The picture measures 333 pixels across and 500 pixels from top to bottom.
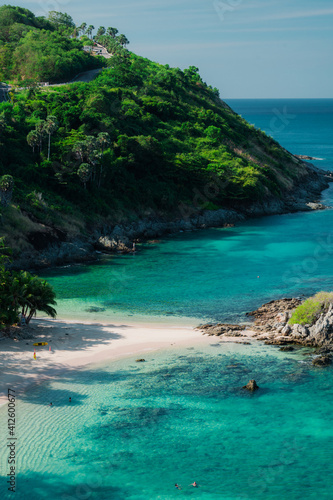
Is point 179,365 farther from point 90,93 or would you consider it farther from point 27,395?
point 90,93

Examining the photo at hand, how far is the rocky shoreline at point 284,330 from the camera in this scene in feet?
163

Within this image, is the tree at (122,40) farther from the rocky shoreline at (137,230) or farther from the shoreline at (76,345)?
the shoreline at (76,345)

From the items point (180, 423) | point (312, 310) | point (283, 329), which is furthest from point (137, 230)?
point (180, 423)

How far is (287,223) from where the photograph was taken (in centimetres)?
10275

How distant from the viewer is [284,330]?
51.7 m

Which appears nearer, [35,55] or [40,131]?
[40,131]

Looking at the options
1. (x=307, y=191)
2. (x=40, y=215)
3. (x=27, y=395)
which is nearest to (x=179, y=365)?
(x=27, y=395)

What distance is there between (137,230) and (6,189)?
908 inches

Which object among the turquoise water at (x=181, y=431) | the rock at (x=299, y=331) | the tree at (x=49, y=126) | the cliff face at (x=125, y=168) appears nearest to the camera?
the turquoise water at (x=181, y=431)

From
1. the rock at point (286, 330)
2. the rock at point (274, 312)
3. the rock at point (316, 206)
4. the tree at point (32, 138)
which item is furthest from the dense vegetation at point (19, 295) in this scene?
the rock at point (316, 206)

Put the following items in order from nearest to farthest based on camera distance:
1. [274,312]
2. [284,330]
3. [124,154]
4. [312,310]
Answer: [312,310] < [284,330] < [274,312] < [124,154]

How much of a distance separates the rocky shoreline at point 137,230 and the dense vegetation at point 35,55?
42481mm

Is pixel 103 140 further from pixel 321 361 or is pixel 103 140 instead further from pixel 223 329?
pixel 321 361

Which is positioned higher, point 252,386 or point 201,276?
point 201,276
